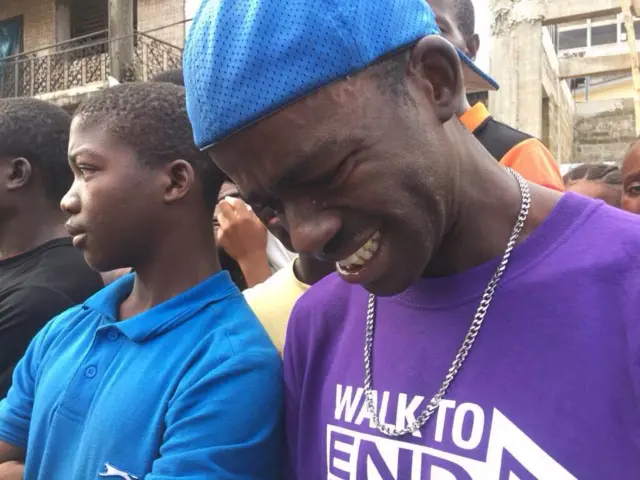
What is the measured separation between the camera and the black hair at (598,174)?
3687 mm

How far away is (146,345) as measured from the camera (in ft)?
4.58

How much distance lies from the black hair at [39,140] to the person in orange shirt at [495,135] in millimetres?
1326

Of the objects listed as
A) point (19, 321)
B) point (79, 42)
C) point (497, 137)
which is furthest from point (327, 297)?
point (79, 42)

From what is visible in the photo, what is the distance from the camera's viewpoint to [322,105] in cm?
88

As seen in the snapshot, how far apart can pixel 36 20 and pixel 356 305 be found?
44.0ft

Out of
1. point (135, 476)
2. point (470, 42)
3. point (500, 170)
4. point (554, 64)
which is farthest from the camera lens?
point (554, 64)

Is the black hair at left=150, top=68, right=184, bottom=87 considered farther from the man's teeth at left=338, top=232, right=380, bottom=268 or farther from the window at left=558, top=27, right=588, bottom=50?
the window at left=558, top=27, right=588, bottom=50

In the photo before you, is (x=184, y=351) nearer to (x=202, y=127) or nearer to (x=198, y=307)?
(x=198, y=307)

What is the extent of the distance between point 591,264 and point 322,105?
0.42 meters

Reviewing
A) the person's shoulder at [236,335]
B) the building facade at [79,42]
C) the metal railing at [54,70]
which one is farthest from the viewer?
the metal railing at [54,70]

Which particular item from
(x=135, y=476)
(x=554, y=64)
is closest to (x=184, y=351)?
(x=135, y=476)

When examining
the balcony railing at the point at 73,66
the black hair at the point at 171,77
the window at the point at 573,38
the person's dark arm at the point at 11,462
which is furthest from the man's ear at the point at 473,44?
the window at the point at 573,38

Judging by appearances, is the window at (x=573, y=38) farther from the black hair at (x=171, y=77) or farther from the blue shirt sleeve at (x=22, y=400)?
the blue shirt sleeve at (x=22, y=400)

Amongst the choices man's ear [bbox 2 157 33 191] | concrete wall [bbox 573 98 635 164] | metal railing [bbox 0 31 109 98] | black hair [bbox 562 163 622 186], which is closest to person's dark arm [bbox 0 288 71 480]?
man's ear [bbox 2 157 33 191]
